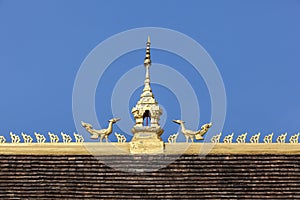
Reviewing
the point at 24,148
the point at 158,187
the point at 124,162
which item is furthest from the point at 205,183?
the point at 24,148

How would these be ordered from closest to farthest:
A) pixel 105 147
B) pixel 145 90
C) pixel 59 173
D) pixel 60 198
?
pixel 60 198, pixel 59 173, pixel 105 147, pixel 145 90

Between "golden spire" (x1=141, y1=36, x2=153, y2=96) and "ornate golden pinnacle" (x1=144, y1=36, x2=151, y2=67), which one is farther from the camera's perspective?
"ornate golden pinnacle" (x1=144, y1=36, x2=151, y2=67)

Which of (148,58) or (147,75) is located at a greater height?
(148,58)

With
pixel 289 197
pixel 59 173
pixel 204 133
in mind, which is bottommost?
pixel 289 197

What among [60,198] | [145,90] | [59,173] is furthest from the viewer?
[145,90]

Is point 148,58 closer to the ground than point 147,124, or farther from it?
farther from it

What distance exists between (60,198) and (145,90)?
14.1 ft

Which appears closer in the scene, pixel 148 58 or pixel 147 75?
pixel 147 75

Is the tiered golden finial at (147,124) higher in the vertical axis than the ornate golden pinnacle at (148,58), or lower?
lower

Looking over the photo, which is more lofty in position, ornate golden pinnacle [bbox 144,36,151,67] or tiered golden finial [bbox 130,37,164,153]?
ornate golden pinnacle [bbox 144,36,151,67]

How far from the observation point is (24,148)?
1580 centimetres

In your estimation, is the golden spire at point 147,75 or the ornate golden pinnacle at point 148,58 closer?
the golden spire at point 147,75

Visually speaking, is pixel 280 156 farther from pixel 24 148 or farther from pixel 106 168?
pixel 24 148

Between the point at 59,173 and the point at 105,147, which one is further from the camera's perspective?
the point at 105,147
